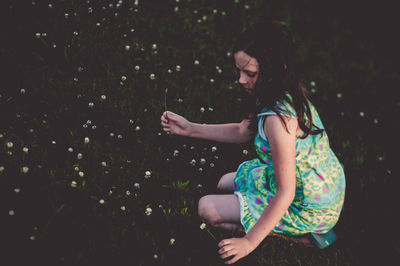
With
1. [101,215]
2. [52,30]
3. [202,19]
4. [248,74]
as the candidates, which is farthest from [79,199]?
[202,19]

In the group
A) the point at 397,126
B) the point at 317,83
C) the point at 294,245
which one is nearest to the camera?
the point at 294,245

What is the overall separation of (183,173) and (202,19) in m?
2.74

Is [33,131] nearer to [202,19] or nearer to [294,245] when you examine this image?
[294,245]

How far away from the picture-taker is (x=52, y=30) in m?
4.52

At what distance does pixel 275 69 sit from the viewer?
269cm

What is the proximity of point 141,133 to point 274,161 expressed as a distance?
1.63 m

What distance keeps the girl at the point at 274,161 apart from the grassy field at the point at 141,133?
13.2 inches

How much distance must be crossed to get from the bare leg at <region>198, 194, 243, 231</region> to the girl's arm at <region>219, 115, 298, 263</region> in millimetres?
429

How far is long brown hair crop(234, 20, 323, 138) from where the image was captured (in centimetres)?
263

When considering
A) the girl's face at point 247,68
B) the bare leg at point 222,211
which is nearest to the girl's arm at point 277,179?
the girl's face at point 247,68

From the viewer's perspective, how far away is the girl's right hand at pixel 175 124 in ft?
12.1

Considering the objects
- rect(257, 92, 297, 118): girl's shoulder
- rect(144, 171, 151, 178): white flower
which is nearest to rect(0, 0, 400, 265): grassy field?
rect(144, 171, 151, 178): white flower

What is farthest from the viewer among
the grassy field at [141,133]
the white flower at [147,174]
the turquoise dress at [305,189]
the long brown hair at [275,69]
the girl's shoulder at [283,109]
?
the white flower at [147,174]

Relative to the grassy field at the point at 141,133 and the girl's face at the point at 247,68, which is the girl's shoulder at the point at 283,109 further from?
the grassy field at the point at 141,133
